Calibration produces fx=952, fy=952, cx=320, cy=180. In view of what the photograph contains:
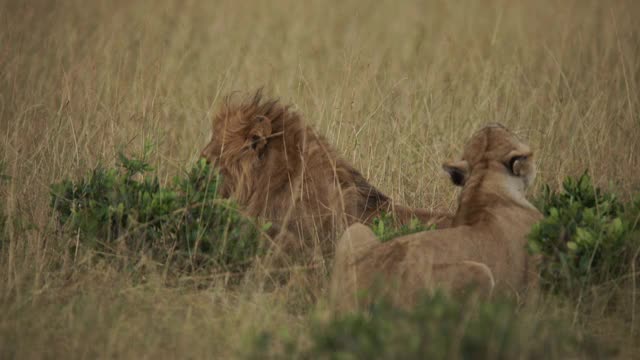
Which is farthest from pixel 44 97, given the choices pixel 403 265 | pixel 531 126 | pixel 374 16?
pixel 374 16

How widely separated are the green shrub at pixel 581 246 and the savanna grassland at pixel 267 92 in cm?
13

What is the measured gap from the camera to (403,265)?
4828 mm

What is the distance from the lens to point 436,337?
3877 mm

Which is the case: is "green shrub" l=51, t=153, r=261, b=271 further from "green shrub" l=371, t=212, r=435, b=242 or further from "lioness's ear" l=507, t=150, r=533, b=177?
"lioness's ear" l=507, t=150, r=533, b=177

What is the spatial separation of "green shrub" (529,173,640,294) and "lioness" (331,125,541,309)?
0.13m

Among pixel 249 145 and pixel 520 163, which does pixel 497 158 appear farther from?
pixel 249 145

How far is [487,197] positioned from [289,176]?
4.27 feet

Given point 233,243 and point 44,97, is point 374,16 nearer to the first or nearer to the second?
point 44,97

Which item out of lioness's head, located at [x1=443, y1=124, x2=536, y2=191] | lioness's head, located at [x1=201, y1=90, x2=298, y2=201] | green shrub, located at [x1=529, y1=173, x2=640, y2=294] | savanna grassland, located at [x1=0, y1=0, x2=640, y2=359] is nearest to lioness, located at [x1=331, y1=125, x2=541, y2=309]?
lioness's head, located at [x1=443, y1=124, x2=536, y2=191]

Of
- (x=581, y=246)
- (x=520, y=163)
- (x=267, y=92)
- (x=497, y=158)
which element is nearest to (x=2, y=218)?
(x=497, y=158)

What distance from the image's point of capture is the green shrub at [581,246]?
520 cm

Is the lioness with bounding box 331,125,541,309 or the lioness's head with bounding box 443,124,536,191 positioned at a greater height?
the lioness's head with bounding box 443,124,536,191

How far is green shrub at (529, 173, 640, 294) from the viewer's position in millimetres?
5199

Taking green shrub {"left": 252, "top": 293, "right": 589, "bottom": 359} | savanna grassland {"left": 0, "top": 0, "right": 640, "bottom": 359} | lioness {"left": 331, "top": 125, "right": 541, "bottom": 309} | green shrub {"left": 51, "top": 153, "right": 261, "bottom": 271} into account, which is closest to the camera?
green shrub {"left": 252, "top": 293, "right": 589, "bottom": 359}
